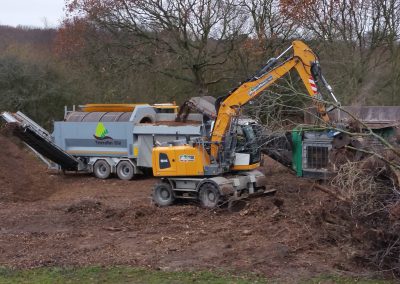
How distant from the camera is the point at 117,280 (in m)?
7.39

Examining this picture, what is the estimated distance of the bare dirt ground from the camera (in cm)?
804

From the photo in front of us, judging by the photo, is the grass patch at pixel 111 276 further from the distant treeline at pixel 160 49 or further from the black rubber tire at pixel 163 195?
the distant treeline at pixel 160 49

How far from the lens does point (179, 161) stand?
41.5 ft

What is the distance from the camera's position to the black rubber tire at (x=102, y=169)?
62.4ft

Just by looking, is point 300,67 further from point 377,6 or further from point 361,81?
point 377,6

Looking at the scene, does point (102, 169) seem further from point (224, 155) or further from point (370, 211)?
point (370, 211)

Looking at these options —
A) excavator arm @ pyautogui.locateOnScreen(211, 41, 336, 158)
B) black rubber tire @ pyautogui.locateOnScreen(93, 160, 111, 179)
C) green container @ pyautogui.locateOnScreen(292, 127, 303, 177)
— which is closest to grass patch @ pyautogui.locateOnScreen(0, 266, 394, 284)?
excavator arm @ pyautogui.locateOnScreen(211, 41, 336, 158)

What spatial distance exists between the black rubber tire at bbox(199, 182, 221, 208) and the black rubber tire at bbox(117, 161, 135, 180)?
6.28 metres

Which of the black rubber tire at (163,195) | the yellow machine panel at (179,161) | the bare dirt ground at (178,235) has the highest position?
the yellow machine panel at (179,161)

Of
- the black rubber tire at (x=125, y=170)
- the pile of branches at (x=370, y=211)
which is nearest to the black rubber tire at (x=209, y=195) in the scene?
the pile of branches at (x=370, y=211)

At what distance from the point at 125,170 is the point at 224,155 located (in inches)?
262

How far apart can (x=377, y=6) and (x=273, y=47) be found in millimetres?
4197

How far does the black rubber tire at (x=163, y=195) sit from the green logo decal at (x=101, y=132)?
597 cm

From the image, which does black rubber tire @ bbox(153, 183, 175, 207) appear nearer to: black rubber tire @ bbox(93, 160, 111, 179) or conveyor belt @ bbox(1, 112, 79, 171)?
conveyor belt @ bbox(1, 112, 79, 171)
